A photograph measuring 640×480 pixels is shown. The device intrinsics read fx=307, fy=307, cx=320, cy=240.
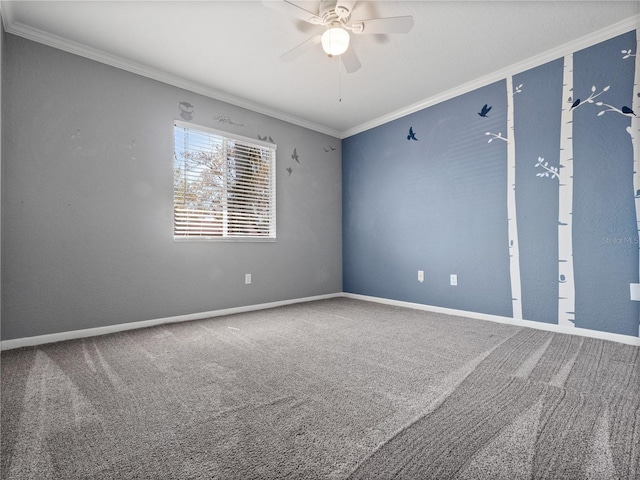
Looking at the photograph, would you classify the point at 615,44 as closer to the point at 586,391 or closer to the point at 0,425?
the point at 586,391

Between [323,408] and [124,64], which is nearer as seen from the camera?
[323,408]

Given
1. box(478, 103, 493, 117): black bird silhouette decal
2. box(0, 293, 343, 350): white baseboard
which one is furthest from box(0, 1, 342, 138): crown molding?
box(0, 293, 343, 350): white baseboard

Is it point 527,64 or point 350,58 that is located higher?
point 527,64

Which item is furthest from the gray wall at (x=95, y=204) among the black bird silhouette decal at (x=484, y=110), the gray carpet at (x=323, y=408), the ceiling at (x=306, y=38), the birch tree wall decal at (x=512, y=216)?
the birch tree wall decal at (x=512, y=216)

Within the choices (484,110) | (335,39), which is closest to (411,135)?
(484,110)

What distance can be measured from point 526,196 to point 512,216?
0.22m

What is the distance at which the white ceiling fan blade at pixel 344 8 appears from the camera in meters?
2.10

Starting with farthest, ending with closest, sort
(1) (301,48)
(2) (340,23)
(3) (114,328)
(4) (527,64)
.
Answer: (4) (527,64) → (3) (114,328) → (1) (301,48) → (2) (340,23)

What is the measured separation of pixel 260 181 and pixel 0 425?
3033 mm

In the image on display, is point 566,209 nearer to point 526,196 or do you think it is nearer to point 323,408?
point 526,196

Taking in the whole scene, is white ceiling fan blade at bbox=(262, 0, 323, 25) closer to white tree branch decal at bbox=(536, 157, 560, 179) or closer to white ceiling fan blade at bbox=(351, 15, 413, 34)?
white ceiling fan blade at bbox=(351, 15, 413, 34)

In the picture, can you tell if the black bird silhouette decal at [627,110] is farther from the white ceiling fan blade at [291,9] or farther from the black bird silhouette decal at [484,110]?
the white ceiling fan blade at [291,9]

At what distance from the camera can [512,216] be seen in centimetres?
299

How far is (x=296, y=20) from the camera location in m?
2.32
